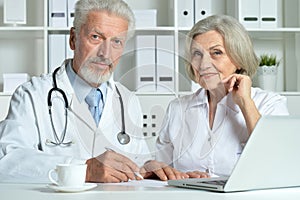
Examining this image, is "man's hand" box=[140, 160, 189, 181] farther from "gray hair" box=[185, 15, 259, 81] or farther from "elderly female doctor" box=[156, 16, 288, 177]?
"gray hair" box=[185, 15, 259, 81]

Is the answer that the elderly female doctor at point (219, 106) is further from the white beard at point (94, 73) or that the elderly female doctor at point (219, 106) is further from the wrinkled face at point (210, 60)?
the white beard at point (94, 73)

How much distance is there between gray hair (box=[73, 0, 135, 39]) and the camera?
1.85 metres

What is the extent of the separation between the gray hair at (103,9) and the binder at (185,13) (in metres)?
1.39

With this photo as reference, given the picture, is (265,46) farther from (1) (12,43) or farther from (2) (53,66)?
(1) (12,43)

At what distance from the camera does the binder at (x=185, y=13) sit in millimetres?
3387

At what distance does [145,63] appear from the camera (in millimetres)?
1423

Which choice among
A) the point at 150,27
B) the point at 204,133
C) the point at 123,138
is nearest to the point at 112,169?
the point at 123,138

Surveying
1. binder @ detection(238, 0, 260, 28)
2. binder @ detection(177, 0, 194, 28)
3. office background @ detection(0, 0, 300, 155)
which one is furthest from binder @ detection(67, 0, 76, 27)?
binder @ detection(238, 0, 260, 28)

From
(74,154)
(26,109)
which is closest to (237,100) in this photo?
(74,154)

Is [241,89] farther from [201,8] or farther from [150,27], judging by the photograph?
[201,8]

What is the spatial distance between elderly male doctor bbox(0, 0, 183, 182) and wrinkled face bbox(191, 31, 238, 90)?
8.0 inches

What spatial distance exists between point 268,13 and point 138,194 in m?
2.40

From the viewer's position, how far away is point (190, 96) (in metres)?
1.67

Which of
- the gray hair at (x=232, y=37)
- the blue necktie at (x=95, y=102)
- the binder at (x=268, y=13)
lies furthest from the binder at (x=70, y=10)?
the blue necktie at (x=95, y=102)
